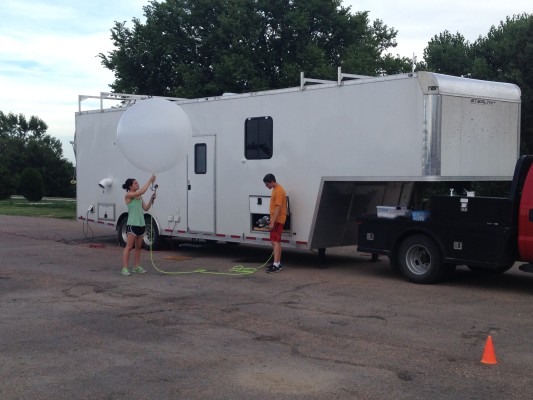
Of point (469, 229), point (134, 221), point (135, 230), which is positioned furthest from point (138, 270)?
point (469, 229)

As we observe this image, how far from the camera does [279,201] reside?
1223 cm

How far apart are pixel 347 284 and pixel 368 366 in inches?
186

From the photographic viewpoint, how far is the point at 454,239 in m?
10.7

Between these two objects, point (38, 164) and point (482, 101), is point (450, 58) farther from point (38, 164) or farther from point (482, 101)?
point (38, 164)

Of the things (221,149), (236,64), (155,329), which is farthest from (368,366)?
(236,64)

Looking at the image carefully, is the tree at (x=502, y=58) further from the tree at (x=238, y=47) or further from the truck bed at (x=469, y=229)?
the truck bed at (x=469, y=229)

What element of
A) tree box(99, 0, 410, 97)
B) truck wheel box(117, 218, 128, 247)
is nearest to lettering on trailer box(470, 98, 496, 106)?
truck wheel box(117, 218, 128, 247)

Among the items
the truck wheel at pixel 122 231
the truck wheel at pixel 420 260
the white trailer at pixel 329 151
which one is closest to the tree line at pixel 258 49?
the truck wheel at pixel 122 231

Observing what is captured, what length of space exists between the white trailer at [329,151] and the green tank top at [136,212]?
225cm

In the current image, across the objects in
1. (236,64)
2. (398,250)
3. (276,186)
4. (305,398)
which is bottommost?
(305,398)

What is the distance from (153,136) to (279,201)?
8.44 ft

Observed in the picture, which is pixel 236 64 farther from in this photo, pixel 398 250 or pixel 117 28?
pixel 398 250

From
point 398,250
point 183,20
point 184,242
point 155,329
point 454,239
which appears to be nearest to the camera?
point 155,329

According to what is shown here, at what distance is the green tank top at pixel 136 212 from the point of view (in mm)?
12130
